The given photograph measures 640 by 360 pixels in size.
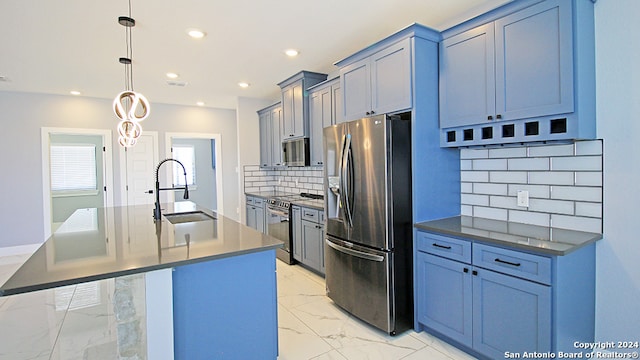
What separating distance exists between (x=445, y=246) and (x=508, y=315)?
548 millimetres

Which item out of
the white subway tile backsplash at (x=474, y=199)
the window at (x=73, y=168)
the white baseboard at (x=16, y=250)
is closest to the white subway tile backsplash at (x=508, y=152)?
the white subway tile backsplash at (x=474, y=199)

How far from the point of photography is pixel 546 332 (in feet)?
6.01

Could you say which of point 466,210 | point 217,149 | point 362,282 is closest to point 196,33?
point 362,282

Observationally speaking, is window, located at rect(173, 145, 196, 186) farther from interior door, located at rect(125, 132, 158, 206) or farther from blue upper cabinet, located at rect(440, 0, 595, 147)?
blue upper cabinet, located at rect(440, 0, 595, 147)

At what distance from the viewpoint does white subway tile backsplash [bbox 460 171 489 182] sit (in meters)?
2.69

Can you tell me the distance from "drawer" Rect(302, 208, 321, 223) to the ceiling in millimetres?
1768

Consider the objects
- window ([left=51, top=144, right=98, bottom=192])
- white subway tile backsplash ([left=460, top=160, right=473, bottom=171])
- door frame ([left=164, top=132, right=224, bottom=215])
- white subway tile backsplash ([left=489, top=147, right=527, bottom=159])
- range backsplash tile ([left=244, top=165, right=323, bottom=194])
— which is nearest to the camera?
white subway tile backsplash ([left=489, top=147, right=527, bottom=159])

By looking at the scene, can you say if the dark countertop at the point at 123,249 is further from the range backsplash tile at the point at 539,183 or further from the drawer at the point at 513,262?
the range backsplash tile at the point at 539,183

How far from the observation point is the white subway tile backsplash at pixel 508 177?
247 centimetres

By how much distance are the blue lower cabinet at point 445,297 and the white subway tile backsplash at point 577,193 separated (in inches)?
31.5

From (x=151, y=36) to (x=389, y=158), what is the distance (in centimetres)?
248

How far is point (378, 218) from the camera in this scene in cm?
257

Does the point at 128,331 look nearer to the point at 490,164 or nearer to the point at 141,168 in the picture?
the point at 490,164

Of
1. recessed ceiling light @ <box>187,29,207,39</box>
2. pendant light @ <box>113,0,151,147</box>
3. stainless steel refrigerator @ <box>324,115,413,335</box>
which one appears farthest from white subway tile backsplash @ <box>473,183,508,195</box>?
pendant light @ <box>113,0,151,147</box>
